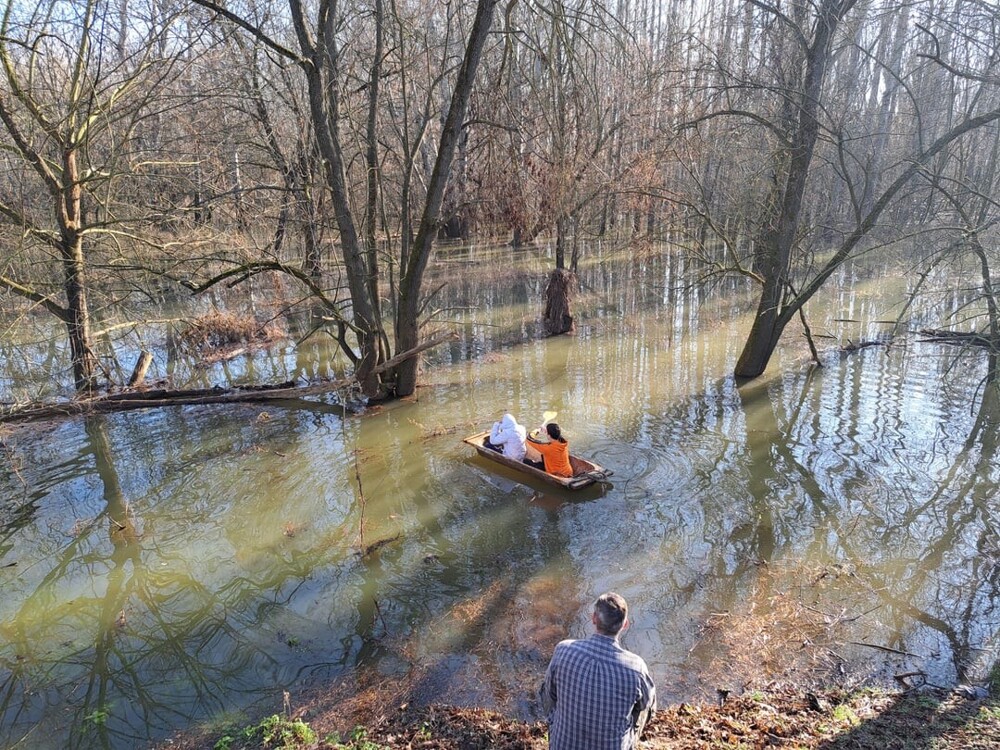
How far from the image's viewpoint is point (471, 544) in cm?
721

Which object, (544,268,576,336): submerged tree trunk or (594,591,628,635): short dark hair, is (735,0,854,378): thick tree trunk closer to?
(544,268,576,336): submerged tree trunk

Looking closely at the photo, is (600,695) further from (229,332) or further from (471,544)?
(229,332)

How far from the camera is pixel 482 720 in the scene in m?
4.61

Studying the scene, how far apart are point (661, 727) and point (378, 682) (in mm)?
2259

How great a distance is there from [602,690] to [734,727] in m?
1.76

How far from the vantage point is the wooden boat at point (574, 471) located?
7.79 metres

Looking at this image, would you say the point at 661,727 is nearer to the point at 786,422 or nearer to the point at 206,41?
the point at 786,422

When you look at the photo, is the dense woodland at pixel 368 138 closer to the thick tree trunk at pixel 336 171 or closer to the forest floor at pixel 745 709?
A: the thick tree trunk at pixel 336 171

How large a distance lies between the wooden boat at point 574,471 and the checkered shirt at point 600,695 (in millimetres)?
4469

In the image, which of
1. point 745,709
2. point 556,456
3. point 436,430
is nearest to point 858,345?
point 556,456

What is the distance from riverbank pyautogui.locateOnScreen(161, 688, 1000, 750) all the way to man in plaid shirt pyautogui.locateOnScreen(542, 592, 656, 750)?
101 cm

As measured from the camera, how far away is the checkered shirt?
318 cm

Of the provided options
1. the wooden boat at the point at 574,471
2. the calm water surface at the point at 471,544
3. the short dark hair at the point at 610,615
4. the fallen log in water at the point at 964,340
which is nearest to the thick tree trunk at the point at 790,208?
the calm water surface at the point at 471,544

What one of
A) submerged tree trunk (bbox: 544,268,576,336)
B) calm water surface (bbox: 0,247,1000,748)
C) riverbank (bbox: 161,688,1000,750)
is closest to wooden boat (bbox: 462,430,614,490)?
calm water surface (bbox: 0,247,1000,748)
